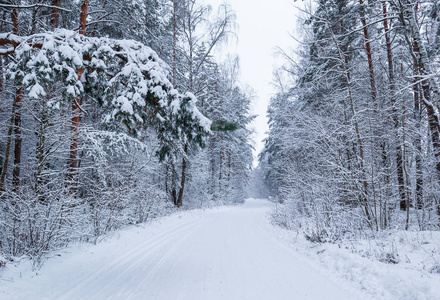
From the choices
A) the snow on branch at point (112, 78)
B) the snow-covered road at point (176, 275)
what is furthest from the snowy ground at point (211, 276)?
the snow on branch at point (112, 78)

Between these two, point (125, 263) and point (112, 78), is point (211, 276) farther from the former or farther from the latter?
point (112, 78)

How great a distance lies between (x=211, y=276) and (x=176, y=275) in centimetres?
65

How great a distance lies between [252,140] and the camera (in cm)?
3356

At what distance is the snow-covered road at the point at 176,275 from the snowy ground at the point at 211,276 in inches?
0.5

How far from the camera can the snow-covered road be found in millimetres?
3451

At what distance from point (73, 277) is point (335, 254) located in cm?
533

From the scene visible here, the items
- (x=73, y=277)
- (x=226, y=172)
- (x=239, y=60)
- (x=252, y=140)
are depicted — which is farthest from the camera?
(x=252, y=140)

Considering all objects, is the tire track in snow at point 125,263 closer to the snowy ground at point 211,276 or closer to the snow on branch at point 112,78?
the snowy ground at point 211,276

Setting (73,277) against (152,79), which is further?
(152,79)

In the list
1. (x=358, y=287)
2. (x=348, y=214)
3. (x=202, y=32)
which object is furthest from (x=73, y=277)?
(x=202, y=32)

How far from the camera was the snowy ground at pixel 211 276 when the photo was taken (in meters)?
3.41

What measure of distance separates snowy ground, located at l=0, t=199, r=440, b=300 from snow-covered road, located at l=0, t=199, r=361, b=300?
0.01 m

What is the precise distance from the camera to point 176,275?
425cm

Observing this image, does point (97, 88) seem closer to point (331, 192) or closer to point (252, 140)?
point (331, 192)
